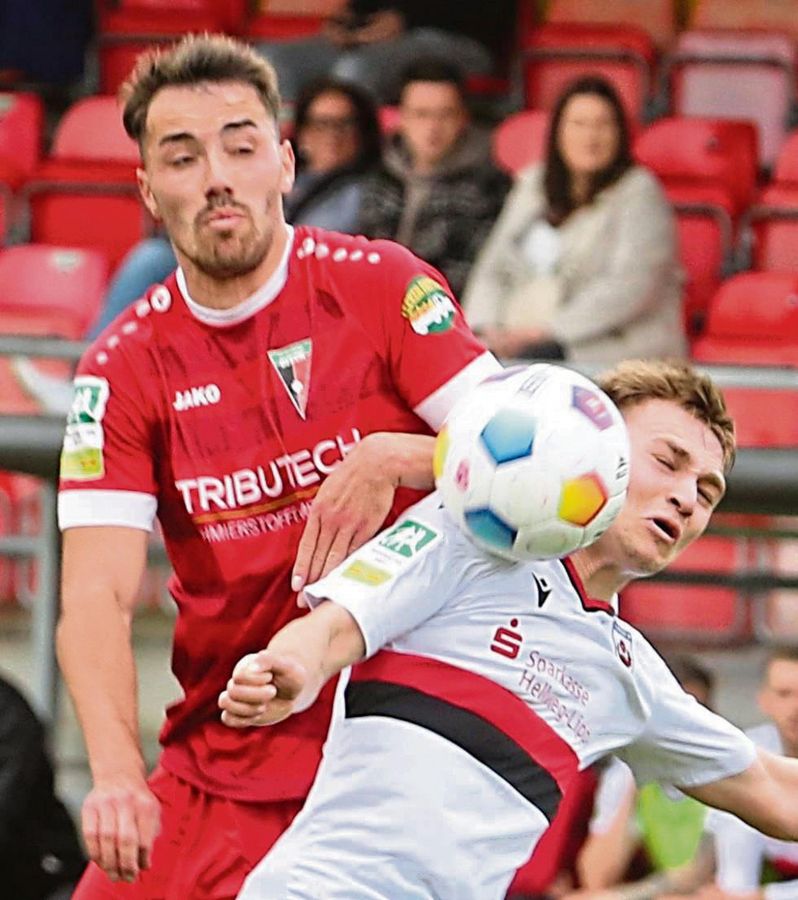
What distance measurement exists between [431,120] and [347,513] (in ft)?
12.6

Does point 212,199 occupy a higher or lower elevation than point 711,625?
higher

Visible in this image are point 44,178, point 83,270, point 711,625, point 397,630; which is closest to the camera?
point 397,630

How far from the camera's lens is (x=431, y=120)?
6.55 m

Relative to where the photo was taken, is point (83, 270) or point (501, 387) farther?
point (83, 270)

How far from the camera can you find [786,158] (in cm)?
763

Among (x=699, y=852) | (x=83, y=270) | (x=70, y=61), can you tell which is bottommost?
(x=699, y=852)

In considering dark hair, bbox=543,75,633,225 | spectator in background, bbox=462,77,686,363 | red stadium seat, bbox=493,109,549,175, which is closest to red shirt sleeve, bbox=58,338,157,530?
spectator in background, bbox=462,77,686,363

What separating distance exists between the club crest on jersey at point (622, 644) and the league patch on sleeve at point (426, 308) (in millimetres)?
526

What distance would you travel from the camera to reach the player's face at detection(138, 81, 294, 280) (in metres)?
2.98

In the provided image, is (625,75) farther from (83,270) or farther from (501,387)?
(501,387)

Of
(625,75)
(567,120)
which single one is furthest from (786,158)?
(567,120)

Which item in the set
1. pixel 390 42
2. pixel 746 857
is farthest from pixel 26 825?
pixel 390 42

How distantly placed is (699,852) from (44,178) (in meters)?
4.74

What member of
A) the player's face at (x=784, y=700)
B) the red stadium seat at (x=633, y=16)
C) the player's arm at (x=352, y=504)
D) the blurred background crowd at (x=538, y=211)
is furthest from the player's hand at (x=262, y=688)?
the red stadium seat at (x=633, y=16)
